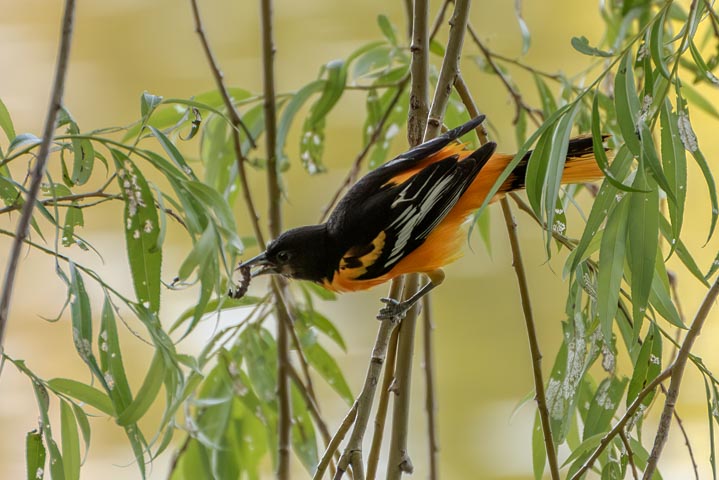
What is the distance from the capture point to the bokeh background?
268 cm

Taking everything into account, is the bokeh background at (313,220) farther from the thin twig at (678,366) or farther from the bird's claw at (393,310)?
the thin twig at (678,366)

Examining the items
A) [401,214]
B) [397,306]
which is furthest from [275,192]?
[397,306]

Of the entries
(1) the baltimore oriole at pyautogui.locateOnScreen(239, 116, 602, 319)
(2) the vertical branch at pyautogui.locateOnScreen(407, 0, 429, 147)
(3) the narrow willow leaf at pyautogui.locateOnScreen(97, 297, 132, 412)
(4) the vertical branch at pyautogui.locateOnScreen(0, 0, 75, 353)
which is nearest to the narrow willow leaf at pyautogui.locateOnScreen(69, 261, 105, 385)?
(3) the narrow willow leaf at pyautogui.locateOnScreen(97, 297, 132, 412)

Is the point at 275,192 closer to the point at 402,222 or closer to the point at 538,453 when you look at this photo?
the point at 402,222

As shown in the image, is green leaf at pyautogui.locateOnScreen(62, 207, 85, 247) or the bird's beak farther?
the bird's beak

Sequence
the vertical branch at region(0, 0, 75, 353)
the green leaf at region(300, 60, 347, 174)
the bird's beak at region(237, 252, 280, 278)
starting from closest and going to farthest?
the vertical branch at region(0, 0, 75, 353) < the bird's beak at region(237, 252, 280, 278) < the green leaf at region(300, 60, 347, 174)

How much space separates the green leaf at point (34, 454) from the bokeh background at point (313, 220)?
162 centimetres

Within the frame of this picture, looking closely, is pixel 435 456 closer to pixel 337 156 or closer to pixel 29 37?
pixel 337 156

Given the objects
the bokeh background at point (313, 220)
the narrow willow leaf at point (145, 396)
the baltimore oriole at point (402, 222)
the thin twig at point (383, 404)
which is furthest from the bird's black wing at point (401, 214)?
the bokeh background at point (313, 220)

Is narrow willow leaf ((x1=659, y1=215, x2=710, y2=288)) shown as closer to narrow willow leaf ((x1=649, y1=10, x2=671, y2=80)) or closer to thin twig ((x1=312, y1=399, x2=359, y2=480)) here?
narrow willow leaf ((x1=649, y1=10, x2=671, y2=80))

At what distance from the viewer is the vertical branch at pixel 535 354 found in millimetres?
937

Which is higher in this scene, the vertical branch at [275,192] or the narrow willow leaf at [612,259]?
the vertical branch at [275,192]

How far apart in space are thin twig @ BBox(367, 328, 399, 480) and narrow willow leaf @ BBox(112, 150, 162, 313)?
306 mm

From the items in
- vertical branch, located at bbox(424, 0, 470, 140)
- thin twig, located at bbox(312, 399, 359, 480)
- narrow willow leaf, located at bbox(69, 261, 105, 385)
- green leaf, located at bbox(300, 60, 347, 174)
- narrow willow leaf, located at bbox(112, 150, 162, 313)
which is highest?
green leaf, located at bbox(300, 60, 347, 174)
